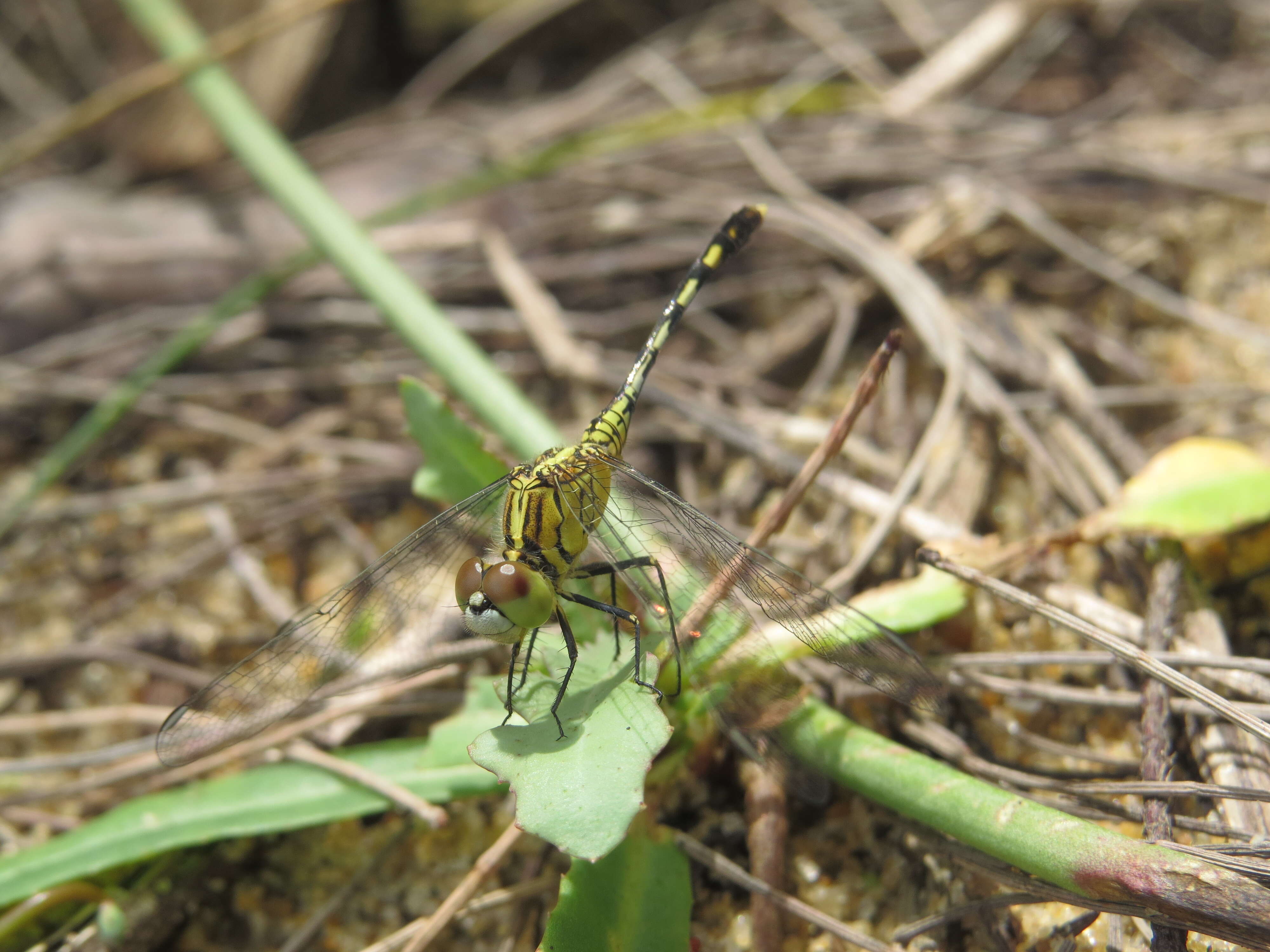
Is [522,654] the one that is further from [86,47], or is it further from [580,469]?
[86,47]

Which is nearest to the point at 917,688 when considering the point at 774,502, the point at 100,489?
the point at 774,502

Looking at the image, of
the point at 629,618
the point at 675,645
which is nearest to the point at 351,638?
the point at 629,618

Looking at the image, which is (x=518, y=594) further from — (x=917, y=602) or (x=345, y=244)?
(x=345, y=244)

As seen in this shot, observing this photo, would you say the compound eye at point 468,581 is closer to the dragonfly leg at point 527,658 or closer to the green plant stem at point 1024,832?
the dragonfly leg at point 527,658

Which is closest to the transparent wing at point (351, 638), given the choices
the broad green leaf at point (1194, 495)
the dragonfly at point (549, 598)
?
the dragonfly at point (549, 598)

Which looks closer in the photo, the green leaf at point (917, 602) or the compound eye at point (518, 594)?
the compound eye at point (518, 594)

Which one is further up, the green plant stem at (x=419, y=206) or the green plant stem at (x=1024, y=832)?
the green plant stem at (x=419, y=206)
